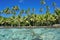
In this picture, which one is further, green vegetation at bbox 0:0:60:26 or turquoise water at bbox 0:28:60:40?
green vegetation at bbox 0:0:60:26

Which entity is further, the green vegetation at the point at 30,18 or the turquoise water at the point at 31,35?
the green vegetation at the point at 30,18

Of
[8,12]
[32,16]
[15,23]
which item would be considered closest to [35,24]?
[32,16]

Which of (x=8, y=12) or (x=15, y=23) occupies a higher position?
(x=8, y=12)

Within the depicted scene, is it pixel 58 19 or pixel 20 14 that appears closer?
pixel 58 19

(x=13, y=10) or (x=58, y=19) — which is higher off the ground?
(x=13, y=10)

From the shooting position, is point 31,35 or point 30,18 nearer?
point 31,35

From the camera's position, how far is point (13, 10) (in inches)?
1816

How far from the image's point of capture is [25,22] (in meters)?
43.9

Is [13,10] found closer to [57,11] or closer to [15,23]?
[15,23]

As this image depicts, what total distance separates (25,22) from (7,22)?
4.56 metres

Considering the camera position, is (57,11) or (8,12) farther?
(8,12)

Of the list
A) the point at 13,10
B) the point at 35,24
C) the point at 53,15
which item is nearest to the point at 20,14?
the point at 13,10

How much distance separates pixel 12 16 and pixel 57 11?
1158 cm

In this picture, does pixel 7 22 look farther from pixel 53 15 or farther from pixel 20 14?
pixel 53 15
